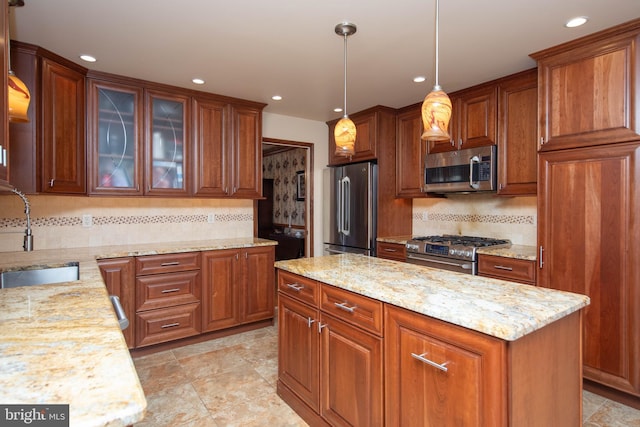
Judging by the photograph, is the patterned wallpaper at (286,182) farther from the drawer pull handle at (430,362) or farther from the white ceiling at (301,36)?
the drawer pull handle at (430,362)

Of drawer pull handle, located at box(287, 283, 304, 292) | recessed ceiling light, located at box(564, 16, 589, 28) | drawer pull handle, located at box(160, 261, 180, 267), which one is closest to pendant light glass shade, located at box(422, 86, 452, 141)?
drawer pull handle, located at box(287, 283, 304, 292)

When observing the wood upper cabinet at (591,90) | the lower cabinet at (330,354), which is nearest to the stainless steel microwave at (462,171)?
the wood upper cabinet at (591,90)

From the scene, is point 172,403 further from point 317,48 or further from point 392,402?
point 317,48

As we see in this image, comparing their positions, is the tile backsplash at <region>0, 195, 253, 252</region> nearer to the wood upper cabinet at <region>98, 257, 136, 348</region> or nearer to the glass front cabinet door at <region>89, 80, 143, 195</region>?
the glass front cabinet door at <region>89, 80, 143, 195</region>

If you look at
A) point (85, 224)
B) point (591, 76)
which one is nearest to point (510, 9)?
point (591, 76)

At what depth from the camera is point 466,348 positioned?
3.98ft

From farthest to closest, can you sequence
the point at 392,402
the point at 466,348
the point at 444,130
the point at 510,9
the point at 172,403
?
the point at 172,403 < the point at 510,9 < the point at 444,130 < the point at 392,402 < the point at 466,348

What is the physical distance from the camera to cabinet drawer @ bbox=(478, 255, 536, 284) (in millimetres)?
2727

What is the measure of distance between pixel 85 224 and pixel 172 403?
1910 mm

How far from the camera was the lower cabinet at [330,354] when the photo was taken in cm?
159

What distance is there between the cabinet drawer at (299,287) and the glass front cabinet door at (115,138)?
1847mm

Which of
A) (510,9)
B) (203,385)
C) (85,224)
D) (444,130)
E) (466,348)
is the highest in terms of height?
(510,9)

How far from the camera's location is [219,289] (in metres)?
3.37

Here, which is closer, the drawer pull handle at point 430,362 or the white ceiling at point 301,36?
the drawer pull handle at point 430,362
